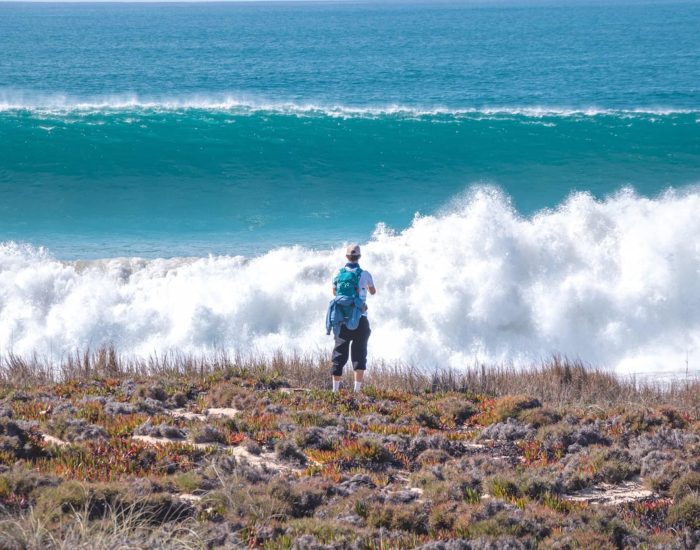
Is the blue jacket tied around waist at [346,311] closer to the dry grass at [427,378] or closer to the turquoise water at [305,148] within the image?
the dry grass at [427,378]

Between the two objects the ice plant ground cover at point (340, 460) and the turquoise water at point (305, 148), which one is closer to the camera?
the ice plant ground cover at point (340, 460)

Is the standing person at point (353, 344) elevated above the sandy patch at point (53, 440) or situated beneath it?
elevated above

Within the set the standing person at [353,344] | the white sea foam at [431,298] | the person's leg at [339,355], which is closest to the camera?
the standing person at [353,344]

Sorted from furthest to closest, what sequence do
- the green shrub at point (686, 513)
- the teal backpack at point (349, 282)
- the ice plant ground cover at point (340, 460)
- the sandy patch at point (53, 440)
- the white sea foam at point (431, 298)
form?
the white sea foam at point (431, 298) → the teal backpack at point (349, 282) → the sandy patch at point (53, 440) → the green shrub at point (686, 513) → the ice plant ground cover at point (340, 460)

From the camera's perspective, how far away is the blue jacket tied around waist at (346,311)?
1001 centimetres

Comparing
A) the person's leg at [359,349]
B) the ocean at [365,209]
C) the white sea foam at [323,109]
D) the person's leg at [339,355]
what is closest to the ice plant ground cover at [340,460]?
the person's leg at [339,355]

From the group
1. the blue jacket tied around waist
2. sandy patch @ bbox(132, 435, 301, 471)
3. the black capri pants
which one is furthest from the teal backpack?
sandy patch @ bbox(132, 435, 301, 471)

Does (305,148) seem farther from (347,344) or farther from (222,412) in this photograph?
(222,412)

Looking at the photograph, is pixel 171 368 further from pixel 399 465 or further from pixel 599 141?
pixel 599 141

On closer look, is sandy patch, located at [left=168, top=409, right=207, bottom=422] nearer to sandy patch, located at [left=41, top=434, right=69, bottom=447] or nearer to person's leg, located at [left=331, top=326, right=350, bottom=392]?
sandy patch, located at [left=41, top=434, right=69, bottom=447]

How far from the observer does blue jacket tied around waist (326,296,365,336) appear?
32.8 ft

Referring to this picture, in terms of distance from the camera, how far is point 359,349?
33.8ft

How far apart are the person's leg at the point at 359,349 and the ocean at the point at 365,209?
5.62 ft

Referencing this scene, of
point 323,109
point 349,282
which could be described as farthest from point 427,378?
point 323,109
